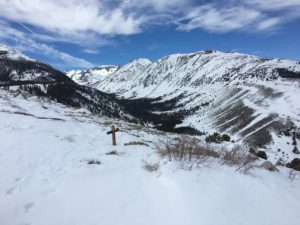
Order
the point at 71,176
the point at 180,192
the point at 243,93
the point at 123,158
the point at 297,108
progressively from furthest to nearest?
the point at 243,93 < the point at 297,108 < the point at 123,158 < the point at 71,176 < the point at 180,192

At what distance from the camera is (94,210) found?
841 cm

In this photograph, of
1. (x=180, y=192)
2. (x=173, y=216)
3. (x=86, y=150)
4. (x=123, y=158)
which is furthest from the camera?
(x=86, y=150)

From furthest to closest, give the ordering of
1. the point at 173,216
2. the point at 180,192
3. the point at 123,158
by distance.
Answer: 1. the point at 123,158
2. the point at 180,192
3. the point at 173,216

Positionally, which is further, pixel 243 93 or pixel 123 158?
pixel 243 93

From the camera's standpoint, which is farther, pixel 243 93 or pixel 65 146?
pixel 243 93

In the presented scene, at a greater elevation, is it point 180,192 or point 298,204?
point 180,192

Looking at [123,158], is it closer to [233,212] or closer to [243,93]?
[233,212]

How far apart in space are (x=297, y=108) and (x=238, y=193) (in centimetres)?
11045

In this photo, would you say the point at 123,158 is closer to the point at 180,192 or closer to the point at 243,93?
the point at 180,192

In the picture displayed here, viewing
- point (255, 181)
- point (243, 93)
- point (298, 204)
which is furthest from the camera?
point (243, 93)

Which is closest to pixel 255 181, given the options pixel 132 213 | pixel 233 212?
pixel 233 212

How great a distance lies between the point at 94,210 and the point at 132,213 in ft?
3.69

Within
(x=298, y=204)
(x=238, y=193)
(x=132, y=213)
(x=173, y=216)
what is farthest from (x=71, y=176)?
(x=298, y=204)

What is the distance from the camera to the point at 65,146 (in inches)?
648
